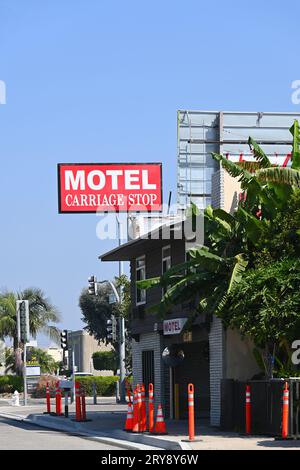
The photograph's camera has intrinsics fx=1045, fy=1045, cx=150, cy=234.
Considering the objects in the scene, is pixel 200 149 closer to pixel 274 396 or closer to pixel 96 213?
pixel 96 213

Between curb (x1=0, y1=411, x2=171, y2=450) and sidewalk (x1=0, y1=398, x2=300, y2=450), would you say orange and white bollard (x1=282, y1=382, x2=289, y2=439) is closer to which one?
sidewalk (x1=0, y1=398, x2=300, y2=450)

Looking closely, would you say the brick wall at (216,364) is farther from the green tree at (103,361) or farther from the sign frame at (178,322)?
the green tree at (103,361)

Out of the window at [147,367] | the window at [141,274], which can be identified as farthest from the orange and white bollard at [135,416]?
the window at [141,274]

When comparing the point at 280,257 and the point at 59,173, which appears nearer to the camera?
the point at 280,257

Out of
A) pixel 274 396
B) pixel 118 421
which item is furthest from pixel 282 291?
pixel 118 421

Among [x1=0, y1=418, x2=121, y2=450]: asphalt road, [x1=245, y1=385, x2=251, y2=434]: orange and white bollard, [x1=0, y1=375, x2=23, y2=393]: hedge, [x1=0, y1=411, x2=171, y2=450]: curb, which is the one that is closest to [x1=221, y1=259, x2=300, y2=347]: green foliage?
[x1=245, y1=385, x2=251, y2=434]: orange and white bollard

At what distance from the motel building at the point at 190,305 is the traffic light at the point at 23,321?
28.7 feet

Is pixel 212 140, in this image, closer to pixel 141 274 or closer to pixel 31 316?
pixel 141 274

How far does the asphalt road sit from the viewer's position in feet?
69.5

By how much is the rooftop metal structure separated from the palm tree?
84.9ft

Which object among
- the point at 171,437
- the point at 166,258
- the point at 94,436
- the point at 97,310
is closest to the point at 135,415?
the point at 94,436

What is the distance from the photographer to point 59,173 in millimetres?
41500

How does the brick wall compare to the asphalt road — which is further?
the brick wall

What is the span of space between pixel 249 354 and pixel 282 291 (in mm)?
4686
